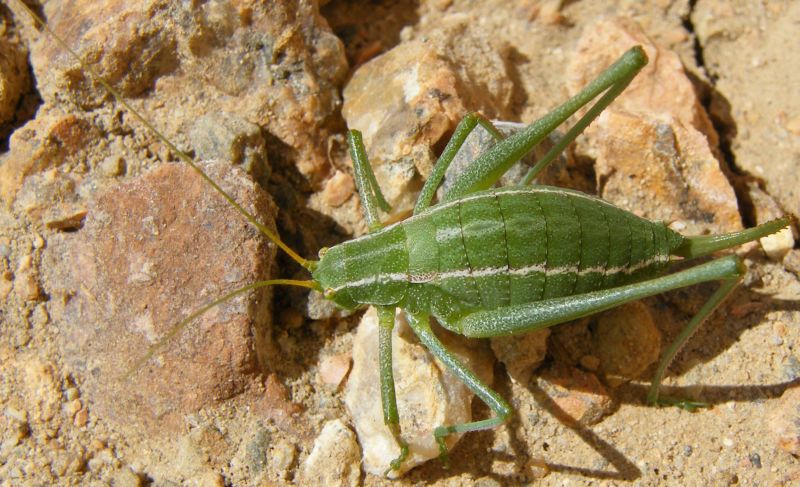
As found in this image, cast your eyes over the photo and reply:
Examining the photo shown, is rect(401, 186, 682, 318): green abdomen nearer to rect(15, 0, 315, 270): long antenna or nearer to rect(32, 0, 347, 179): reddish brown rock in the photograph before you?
rect(15, 0, 315, 270): long antenna

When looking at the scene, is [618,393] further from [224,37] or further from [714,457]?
[224,37]

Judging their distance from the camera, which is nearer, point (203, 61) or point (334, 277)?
point (334, 277)

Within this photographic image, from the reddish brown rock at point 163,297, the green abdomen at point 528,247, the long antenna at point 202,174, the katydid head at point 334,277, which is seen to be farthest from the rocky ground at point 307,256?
the green abdomen at point 528,247

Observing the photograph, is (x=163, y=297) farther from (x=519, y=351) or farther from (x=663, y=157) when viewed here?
(x=663, y=157)

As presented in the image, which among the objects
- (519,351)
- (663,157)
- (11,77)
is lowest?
(519,351)

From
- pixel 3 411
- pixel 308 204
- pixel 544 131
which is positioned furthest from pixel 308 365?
pixel 544 131

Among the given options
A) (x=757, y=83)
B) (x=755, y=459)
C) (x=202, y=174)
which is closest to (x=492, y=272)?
(x=202, y=174)
